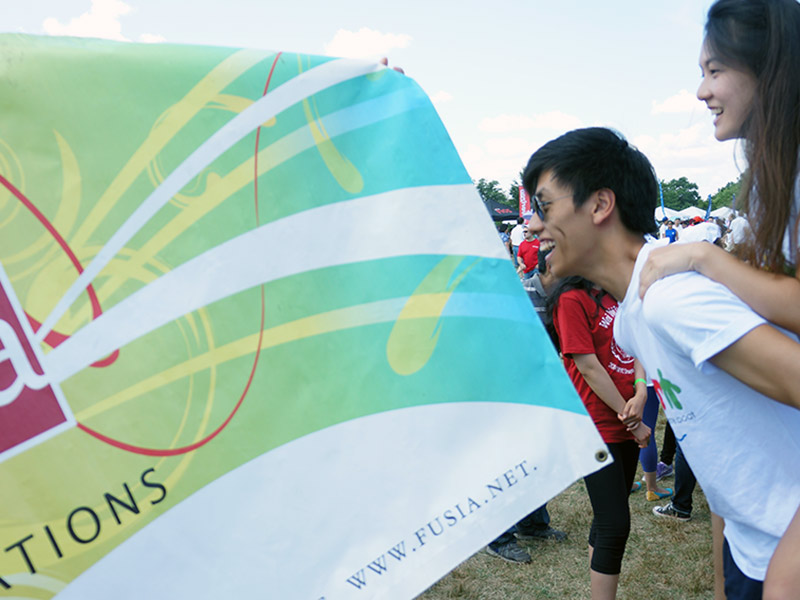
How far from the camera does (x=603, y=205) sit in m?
1.95

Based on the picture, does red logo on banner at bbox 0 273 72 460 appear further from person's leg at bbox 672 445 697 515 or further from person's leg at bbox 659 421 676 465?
person's leg at bbox 659 421 676 465

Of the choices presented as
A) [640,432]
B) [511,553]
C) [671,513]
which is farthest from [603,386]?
[671,513]

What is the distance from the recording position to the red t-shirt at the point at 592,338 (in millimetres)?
3244

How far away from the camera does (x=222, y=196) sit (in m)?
1.30

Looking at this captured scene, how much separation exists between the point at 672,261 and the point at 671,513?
4.01 metres

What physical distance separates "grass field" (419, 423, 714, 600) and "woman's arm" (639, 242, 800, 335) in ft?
9.69

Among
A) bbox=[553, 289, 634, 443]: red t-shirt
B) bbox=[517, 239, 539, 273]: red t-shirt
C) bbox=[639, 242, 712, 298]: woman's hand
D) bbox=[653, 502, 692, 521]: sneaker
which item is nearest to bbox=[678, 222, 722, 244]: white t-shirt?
bbox=[517, 239, 539, 273]: red t-shirt

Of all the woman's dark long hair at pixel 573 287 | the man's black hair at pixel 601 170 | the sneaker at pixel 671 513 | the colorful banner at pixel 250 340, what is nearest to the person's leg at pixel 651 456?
the sneaker at pixel 671 513

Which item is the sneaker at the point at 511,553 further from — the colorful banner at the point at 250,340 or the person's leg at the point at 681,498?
the colorful banner at the point at 250,340

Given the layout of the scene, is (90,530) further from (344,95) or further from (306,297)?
A: (344,95)

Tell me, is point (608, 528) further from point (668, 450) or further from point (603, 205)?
point (668, 450)

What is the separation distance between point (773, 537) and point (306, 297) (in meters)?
1.14

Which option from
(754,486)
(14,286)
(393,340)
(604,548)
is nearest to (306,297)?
(393,340)

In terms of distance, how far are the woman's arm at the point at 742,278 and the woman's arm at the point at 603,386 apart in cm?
180
